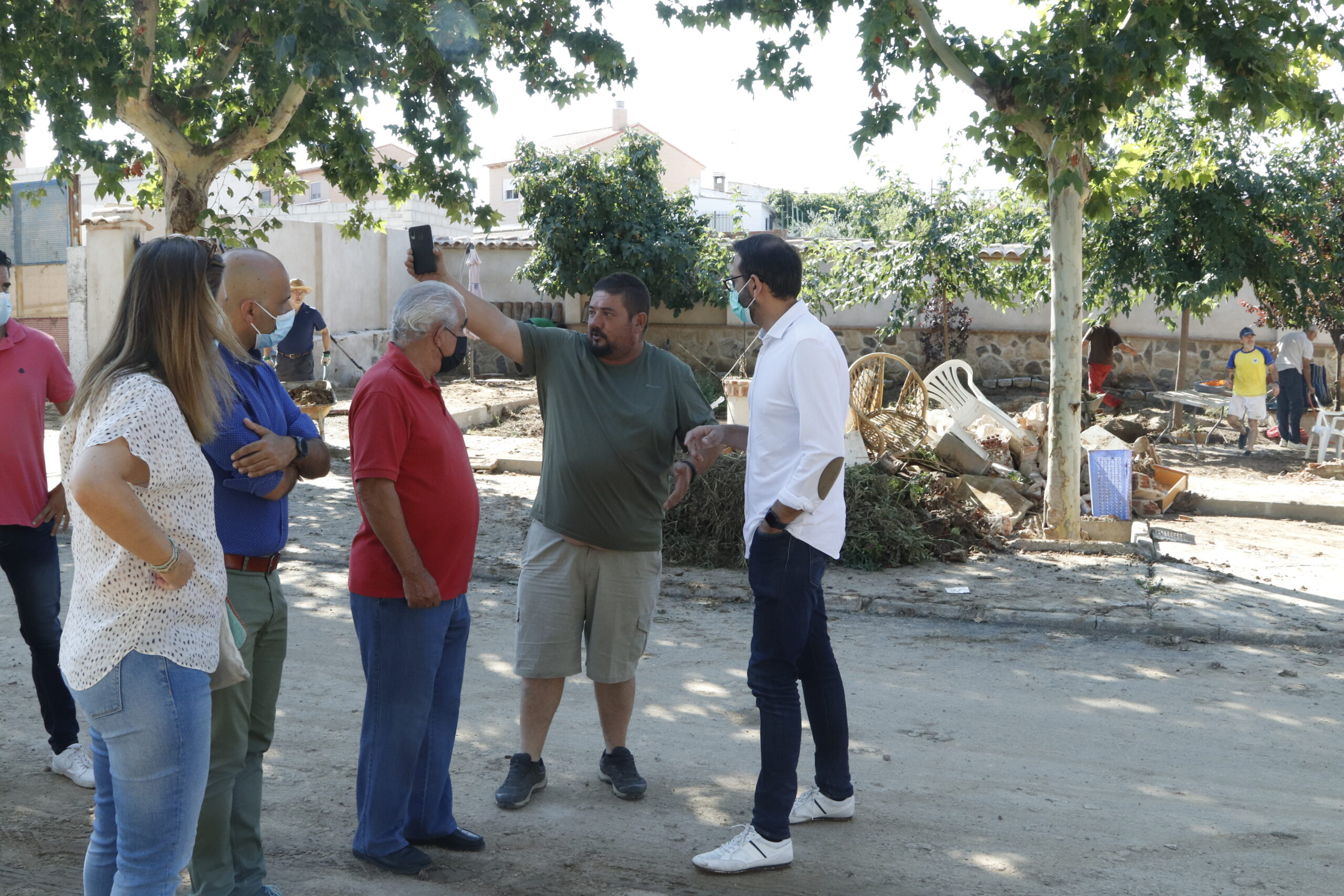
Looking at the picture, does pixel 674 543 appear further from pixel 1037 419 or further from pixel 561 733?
pixel 1037 419

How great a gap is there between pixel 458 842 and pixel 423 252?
1984mm

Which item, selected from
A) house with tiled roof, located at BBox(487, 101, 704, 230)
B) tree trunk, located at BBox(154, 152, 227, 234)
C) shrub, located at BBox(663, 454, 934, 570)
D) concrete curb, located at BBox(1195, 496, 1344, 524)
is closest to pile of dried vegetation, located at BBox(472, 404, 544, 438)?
tree trunk, located at BBox(154, 152, 227, 234)

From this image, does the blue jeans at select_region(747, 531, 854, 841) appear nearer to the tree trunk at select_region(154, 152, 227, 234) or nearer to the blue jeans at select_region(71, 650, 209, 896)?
the blue jeans at select_region(71, 650, 209, 896)

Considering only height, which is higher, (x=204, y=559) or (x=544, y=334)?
(x=544, y=334)

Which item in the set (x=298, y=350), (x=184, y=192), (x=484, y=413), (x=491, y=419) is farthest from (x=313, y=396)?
(x=491, y=419)

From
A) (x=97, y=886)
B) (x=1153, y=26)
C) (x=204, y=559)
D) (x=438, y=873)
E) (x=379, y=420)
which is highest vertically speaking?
(x=1153, y=26)

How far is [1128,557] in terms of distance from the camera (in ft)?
26.8

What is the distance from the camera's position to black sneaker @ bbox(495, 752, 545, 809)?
12.7 ft

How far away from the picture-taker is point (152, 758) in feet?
7.77

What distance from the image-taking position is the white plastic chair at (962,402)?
35.7 feet

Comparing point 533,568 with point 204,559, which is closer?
point 204,559

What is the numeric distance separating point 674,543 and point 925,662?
2.64 metres

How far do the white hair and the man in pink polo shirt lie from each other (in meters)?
1.48

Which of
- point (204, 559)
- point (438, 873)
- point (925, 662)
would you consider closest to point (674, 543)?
point (925, 662)
